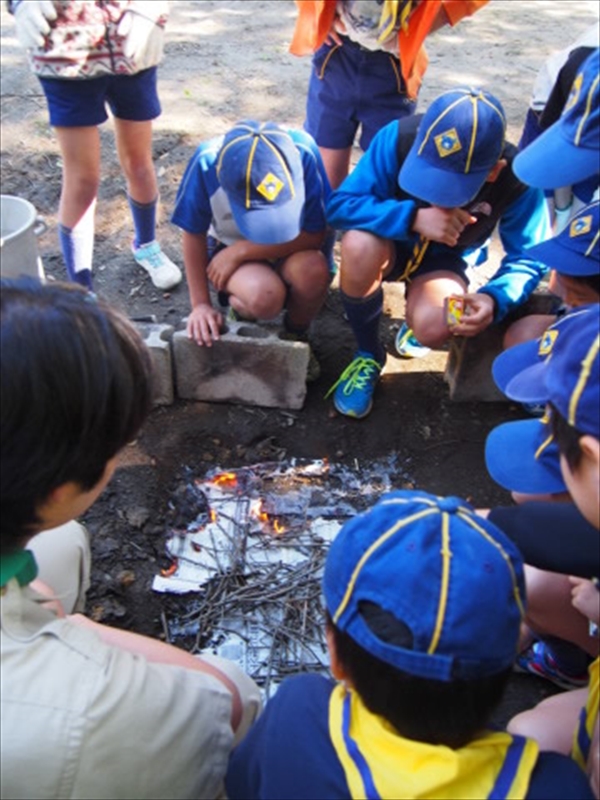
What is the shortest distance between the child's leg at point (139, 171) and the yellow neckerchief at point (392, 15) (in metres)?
1.02

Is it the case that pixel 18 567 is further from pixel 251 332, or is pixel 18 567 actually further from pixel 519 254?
pixel 519 254

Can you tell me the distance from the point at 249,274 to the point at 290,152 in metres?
0.49

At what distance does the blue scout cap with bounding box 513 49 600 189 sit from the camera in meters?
2.40

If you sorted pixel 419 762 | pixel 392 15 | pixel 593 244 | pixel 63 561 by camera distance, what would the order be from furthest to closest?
pixel 392 15, pixel 593 244, pixel 63 561, pixel 419 762

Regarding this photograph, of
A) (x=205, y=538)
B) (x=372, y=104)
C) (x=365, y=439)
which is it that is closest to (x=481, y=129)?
(x=372, y=104)

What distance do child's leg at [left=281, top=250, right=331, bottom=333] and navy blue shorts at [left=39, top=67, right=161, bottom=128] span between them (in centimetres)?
90

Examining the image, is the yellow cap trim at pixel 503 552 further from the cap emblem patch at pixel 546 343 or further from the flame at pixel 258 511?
the flame at pixel 258 511

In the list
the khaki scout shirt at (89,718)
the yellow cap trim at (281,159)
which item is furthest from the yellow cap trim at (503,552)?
the yellow cap trim at (281,159)

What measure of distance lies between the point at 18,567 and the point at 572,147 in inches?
79.9

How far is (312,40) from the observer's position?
3.26 m

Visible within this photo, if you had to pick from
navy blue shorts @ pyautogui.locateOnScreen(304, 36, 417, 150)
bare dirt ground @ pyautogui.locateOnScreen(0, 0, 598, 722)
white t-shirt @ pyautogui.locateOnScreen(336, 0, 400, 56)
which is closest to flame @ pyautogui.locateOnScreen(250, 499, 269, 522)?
bare dirt ground @ pyautogui.locateOnScreen(0, 0, 598, 722)

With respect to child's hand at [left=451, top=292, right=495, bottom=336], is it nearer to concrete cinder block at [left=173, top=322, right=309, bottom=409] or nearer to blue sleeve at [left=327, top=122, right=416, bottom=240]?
blue sleeve at [left=327, top=122, right=416, bottom=240]

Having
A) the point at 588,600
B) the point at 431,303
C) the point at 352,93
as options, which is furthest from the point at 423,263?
the point at 588,600

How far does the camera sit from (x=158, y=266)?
364 cm
